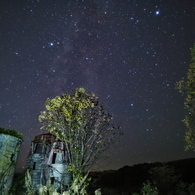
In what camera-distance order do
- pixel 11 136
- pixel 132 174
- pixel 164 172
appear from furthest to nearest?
pixel 132 174
pixel 164 172
pixel 11 136

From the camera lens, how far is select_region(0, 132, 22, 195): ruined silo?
13.8 metres

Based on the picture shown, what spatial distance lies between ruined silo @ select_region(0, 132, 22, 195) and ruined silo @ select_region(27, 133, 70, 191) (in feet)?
51.3

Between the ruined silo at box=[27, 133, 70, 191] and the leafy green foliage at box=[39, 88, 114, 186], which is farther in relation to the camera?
the ruined silo at box=[27, 133, 70, 191]

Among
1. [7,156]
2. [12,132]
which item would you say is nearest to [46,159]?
[12,132]

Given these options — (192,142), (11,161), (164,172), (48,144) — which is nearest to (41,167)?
(48,144)

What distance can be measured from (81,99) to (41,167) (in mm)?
29279

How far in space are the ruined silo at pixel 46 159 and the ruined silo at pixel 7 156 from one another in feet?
51.3

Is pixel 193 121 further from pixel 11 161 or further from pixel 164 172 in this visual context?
pixel 11 161

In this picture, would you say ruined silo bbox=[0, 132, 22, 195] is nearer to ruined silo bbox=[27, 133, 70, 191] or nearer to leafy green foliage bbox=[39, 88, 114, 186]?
leafy green foliage bbox=[39, 88, 114, 186]

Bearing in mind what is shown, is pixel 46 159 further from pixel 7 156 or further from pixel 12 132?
pixel 7 156

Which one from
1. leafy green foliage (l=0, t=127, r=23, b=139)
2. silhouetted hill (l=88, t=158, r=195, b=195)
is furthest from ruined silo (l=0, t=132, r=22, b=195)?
silhouetted hill (l=88, t=158, r=195, b=195)

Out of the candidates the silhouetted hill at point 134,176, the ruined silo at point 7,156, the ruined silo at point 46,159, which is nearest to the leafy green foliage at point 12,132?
the ruined silo at point 7,156

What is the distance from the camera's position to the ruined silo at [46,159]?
3054cm

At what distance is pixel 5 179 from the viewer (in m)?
14.0
